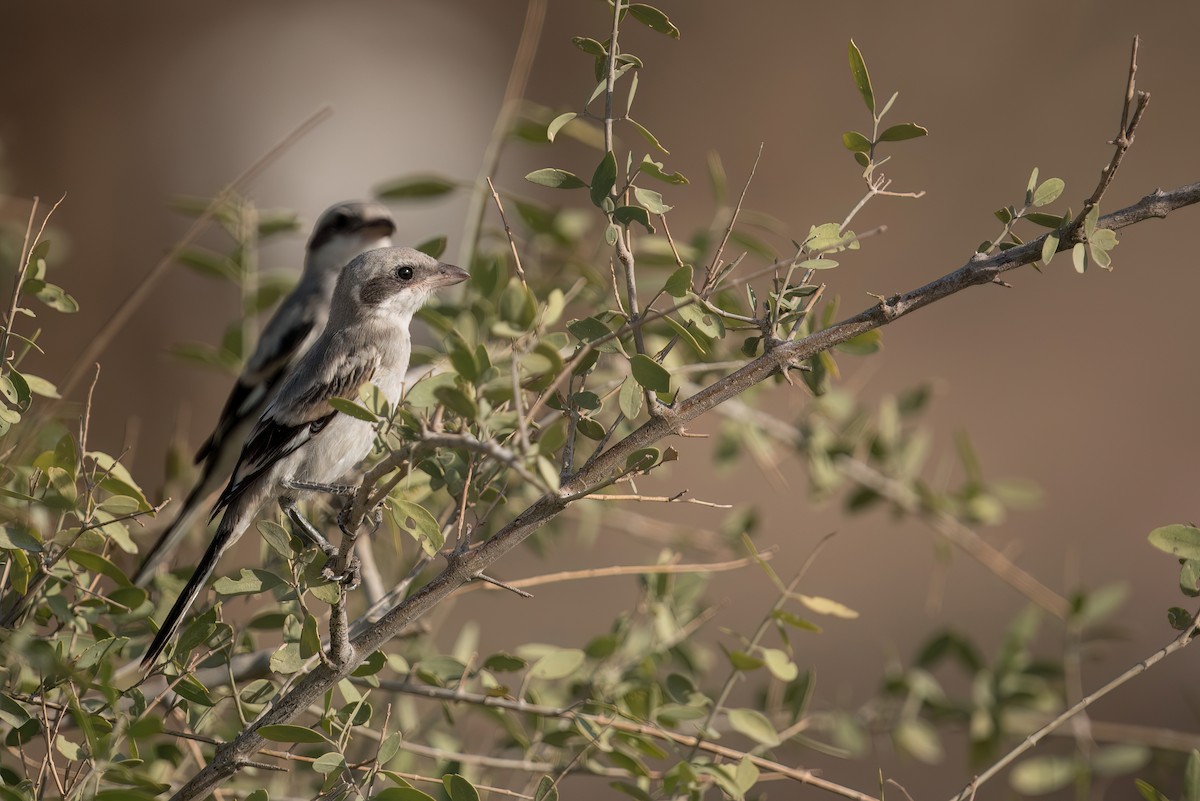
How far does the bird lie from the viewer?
14.5ft

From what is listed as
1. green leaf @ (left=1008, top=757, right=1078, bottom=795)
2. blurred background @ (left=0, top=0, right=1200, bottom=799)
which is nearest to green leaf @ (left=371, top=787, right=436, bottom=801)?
green leaf @ (left=1008, top=757, right=1078, bottom=795)

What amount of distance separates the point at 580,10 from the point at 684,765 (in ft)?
28.6

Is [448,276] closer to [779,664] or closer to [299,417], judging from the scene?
[299,417]

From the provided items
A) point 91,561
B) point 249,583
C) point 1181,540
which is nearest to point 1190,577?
point 1181,540

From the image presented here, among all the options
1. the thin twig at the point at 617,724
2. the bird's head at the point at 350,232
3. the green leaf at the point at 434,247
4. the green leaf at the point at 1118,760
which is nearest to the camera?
the thin twig at the point at 617,724

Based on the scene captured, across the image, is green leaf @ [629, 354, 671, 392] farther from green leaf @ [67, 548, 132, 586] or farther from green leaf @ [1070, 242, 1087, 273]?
green leaf @ [67, 548, 132, 586]

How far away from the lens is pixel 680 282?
195 cm

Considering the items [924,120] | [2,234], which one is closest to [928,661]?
[2,234]

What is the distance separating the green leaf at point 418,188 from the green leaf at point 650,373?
1735mm

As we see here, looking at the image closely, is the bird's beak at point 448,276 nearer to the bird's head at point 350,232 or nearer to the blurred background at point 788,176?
the bird's head at point 350,232

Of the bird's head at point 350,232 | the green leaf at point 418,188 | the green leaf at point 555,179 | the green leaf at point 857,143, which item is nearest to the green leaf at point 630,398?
the green leaf at point 555,179

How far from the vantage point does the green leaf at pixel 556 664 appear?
2441 millimetres

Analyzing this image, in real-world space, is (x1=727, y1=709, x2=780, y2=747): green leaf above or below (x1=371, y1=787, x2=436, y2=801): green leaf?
below

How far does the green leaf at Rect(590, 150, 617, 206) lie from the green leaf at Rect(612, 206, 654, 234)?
0.17 ft
